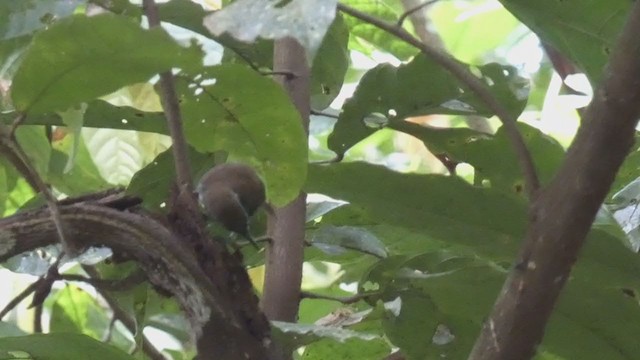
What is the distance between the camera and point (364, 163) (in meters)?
0.51

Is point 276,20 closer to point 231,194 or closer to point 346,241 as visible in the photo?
point 231,194

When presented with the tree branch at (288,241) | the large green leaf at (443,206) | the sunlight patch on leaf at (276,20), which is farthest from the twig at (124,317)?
the sunlight patch on leaf at (276,20)

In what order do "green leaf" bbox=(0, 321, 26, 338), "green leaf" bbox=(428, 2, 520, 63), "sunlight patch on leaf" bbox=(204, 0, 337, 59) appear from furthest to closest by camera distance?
"green leaf" bbox=(428, 2, 520, 63), "green leaf" bbox=(0, 321, 26, 338), "sunlight patch on leaf" bbox=(204, 0, 337, 59)

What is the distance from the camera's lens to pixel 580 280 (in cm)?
52

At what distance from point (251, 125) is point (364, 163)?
66 mm

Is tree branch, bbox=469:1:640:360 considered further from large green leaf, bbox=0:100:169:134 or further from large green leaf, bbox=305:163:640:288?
large green leaf, bbox=0:100:169:134

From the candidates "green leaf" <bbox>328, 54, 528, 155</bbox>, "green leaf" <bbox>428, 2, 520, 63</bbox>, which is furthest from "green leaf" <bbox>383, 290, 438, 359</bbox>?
"green leaf" <bbox>428, 2, 520, 63</bbox>

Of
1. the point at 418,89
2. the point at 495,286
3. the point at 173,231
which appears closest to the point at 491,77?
the point at 418,89

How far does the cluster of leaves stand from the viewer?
434 mm

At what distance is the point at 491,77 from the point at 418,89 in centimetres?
5

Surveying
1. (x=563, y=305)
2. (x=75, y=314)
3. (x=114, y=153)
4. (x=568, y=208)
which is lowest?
(x=75, y=314)

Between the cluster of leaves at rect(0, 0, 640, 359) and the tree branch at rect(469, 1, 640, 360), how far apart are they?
0.07 meters

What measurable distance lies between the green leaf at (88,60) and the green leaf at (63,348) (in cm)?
12

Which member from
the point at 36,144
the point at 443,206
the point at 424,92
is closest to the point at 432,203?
the point at 443,206
